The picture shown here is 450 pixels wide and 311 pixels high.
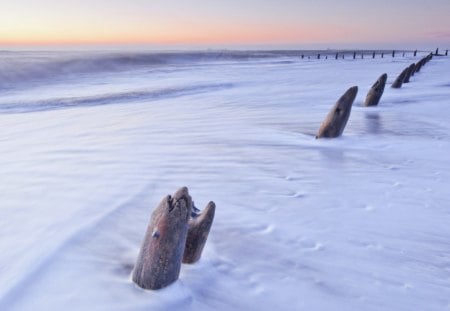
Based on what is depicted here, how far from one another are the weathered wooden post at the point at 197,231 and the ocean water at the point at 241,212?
81 mm

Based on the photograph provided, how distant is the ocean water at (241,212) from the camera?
226cm

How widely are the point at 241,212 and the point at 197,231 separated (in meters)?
1.10

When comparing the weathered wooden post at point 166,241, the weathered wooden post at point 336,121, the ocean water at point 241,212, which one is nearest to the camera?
the weathered wooden post at point 166,241

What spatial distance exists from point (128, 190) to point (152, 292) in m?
1.90

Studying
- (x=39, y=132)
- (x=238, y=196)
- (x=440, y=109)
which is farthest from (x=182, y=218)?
(x=440, y=109)

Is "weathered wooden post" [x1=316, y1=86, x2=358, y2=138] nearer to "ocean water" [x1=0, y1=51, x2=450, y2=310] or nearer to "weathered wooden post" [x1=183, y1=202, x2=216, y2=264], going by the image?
"ocean water" [x1=0, y1=51, x2=450, y2=310]

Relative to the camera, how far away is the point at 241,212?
339cm

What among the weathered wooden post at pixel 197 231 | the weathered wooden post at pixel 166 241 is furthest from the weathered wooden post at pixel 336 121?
the weathered wooden post at pixel 166 241

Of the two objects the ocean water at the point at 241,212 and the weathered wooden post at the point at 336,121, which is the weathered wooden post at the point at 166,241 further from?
the weathered wooden post at the point at 336,121

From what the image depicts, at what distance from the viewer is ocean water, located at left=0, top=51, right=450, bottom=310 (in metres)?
2.26

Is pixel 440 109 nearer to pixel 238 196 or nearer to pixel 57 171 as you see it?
pixel 238 196

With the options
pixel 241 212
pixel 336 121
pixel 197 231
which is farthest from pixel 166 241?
pixel 336 121

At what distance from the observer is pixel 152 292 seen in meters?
2.15

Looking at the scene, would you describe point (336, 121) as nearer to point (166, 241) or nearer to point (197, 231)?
point (197, 231)
